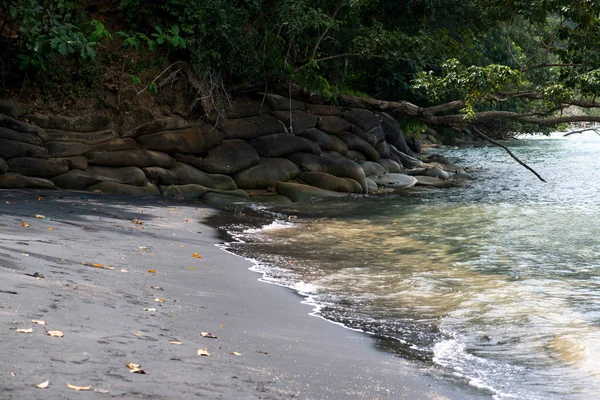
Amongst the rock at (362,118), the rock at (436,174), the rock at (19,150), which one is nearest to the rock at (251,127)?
the rock at (362,118)

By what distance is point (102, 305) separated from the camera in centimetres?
479

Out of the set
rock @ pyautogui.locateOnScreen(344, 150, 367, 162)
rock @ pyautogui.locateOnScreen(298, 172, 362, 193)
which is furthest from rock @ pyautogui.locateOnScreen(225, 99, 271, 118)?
rock @ pyautogui.locateOnScreen(344, 150, 367, 162)

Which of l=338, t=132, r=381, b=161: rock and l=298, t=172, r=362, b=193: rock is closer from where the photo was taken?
l=298, t=172, r=362, b=193: rock

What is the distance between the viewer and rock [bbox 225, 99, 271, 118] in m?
18.3

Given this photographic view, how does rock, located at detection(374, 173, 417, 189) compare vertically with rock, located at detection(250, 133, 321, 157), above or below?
below

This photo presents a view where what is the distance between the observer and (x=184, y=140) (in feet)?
53.9

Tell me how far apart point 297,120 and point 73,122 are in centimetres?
646

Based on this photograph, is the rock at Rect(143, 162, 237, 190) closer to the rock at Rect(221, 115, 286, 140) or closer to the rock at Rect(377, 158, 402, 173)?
the rock at Rect(221, 115, 286, 140)

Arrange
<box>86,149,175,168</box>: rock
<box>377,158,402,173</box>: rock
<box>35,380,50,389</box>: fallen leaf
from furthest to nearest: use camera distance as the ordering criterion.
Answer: <box>377,158,402,173</box>: rock, <box>86,149,175,168</box>: rock, <box>35,380,50,389</box>: fallen leaf

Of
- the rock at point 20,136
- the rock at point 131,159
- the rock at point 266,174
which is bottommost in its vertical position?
the rock at point 266,174

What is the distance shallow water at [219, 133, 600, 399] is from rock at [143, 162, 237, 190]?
2.06 m

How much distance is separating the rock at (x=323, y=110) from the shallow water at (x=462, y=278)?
4263mm

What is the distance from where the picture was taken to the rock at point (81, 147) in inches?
Answer: 565

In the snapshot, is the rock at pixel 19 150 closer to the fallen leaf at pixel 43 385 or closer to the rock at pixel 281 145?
the rock at pixel 281 145
